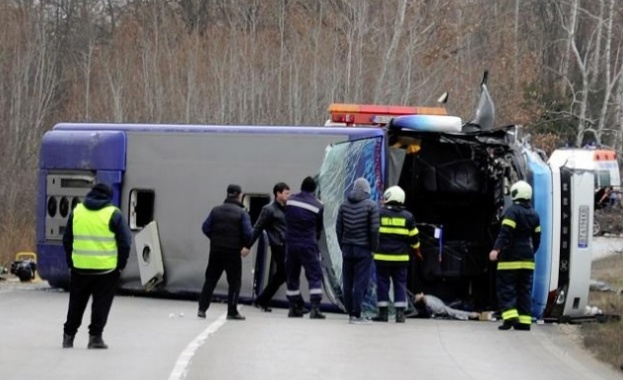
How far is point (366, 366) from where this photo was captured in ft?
47.4

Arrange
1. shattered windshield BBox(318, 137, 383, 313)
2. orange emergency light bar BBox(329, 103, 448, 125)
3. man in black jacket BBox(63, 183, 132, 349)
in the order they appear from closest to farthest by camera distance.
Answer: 1. man in black jacket BBox(63, 183, 132, 349)
2. shattered windshield BBox(318, 137, 383, 313)
3. orange emergency light bar BBox(329, 103, 448, 125)

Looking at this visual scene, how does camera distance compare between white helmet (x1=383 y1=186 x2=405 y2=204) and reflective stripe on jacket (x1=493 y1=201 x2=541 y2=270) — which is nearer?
reflective stripe on jacket (x1=493 y1=201 x2=541 y2=270)

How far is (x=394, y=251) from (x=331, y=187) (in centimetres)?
165

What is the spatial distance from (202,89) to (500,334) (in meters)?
21.5

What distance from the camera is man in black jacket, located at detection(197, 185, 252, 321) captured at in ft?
62.0

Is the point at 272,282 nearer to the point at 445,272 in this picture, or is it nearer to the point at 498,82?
the point at 445,272

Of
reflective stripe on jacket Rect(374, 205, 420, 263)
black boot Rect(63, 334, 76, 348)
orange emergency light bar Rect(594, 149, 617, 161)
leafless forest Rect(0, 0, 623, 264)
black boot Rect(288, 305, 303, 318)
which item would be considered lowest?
black boot Rect(288, 305, 303, 318)

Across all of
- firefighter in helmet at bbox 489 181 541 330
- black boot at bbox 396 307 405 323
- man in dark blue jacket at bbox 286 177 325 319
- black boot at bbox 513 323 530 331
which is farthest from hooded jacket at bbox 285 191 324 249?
black boot at bbox 513 323 530 331

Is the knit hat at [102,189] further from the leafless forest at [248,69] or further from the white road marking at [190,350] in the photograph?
the leafless forest at [248,69]

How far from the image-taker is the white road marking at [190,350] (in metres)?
13.4

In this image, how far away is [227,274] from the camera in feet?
62.2

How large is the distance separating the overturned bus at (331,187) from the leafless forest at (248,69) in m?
8.86

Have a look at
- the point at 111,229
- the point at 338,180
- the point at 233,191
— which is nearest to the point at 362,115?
the point at 338,180

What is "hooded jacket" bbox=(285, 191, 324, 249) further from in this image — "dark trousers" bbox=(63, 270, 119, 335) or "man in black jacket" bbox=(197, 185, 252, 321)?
"dark trousers" bbox=(63, 270, 119, 335)
